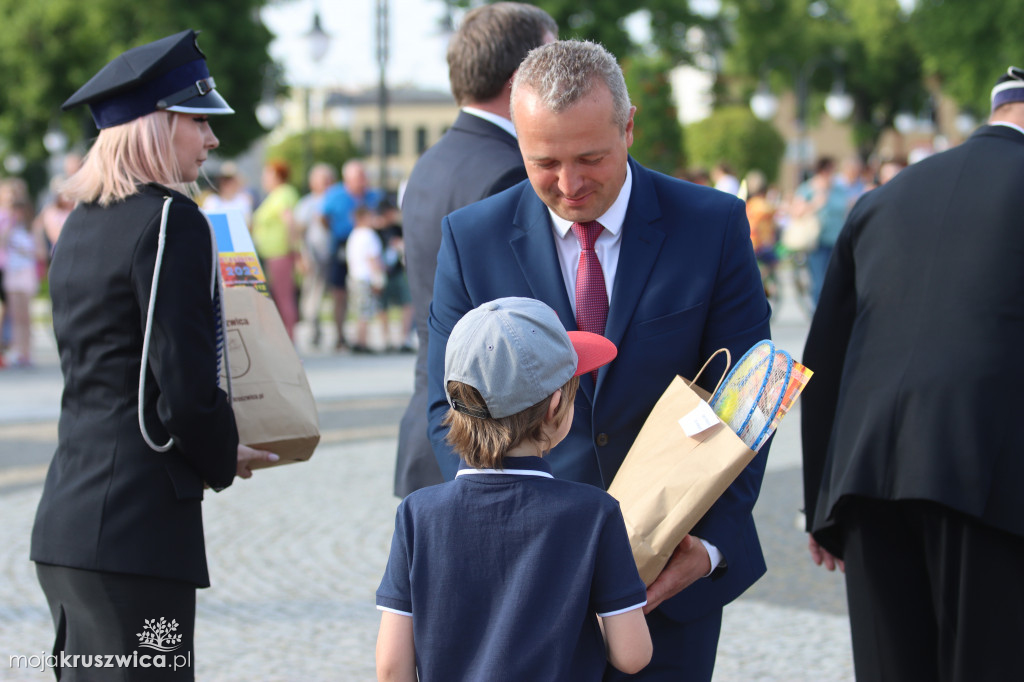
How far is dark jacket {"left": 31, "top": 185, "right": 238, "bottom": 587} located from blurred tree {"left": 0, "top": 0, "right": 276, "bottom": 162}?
41.6 metres

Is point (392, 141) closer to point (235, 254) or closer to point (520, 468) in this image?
point (235, 254)

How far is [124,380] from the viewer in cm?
280

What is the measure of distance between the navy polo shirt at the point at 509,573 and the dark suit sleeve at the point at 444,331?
0.45 metres

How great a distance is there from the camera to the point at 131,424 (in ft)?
9.18

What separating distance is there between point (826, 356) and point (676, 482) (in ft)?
3.81

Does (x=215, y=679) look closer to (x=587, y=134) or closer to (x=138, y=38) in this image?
(x=587, y=134)

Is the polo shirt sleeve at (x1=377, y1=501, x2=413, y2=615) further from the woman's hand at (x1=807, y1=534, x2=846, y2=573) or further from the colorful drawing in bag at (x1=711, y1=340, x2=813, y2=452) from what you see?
the woman's hand at (x1=807, y1=534, x2=846, y2=573)

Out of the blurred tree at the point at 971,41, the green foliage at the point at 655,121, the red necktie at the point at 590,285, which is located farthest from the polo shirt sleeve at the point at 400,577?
the blurred tree at the point at 971,41

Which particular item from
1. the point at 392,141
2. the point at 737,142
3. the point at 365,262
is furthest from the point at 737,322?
the point at 392,141

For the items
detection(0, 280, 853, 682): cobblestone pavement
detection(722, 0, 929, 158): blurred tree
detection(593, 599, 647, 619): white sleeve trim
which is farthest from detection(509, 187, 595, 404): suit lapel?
detection(722, 0, 929, 158): blurred tree

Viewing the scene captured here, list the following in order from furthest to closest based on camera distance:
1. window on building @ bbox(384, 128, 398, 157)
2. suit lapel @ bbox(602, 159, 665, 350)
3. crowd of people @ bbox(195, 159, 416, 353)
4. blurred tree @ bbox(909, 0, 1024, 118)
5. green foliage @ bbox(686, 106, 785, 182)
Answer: window on building @ bbox(384, 128, 398, 157)
green foliage @ bbox(686, 106, 785, 182)
blurred tree @ bbox(909, 0, 1024, 118)
crowd of people @ bbox(195, 159, 416, 353)
suit lapel @ bbox(602, 159, 665, 350)

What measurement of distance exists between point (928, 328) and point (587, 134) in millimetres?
1057

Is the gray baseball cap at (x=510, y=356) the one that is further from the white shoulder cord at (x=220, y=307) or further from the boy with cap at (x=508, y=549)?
the white shoulder cord at (x=220, y=307)

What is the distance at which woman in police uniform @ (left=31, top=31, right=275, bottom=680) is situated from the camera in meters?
2.76
